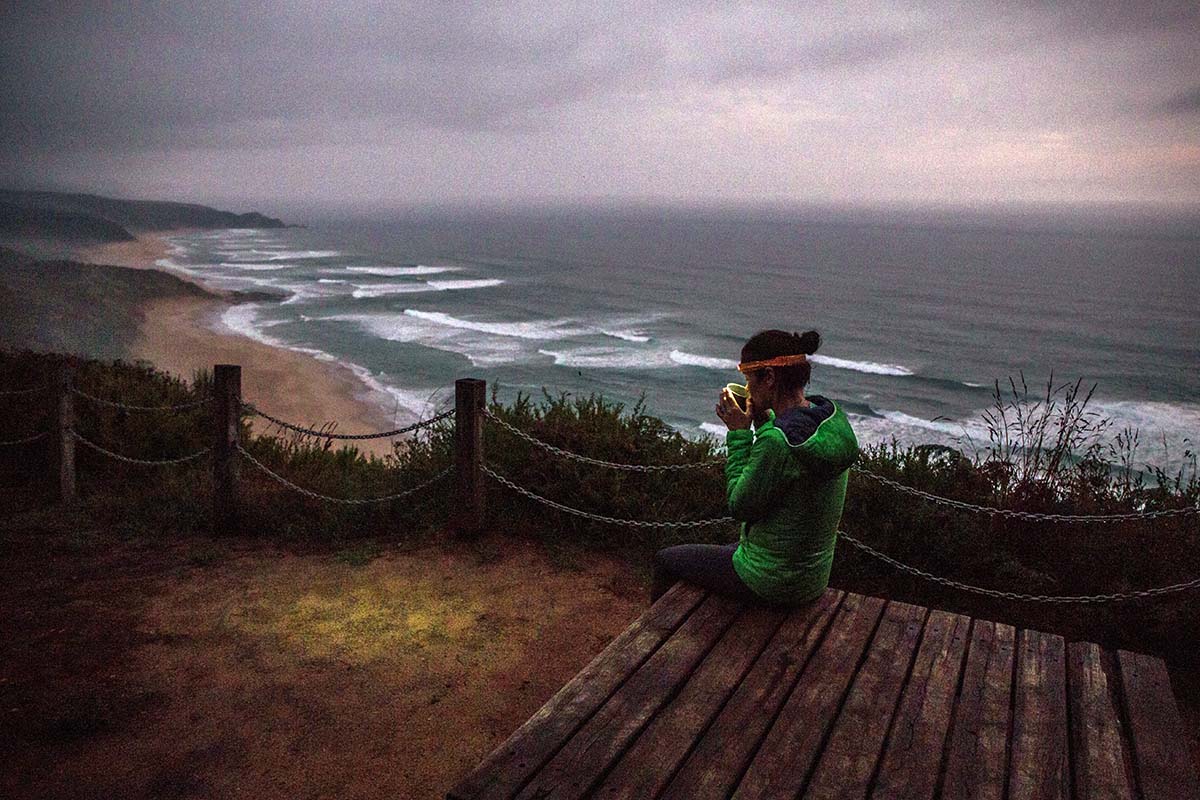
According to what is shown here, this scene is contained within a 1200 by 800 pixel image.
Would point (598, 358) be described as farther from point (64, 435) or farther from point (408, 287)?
point (408, 287)

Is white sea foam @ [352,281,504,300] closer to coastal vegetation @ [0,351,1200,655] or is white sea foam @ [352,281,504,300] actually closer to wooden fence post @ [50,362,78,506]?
coastal vegetation @ [0,351,1200,655]

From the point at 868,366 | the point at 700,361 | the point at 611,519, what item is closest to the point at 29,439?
the point at 611,519

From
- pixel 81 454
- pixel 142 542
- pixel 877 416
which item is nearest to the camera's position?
pixel 142 542

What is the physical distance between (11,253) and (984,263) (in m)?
98.7

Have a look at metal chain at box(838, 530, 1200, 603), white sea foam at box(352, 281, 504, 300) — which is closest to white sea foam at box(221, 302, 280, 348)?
white sea foam at box(352, 281, 504, 300)

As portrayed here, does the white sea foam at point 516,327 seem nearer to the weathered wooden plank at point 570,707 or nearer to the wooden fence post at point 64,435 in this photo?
the wooden fence post at point 64,435

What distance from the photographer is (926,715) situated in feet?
8.54

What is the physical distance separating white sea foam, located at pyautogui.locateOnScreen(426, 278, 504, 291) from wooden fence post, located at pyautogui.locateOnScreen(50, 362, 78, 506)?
Result: 53.3 m

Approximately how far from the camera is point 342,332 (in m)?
37.6

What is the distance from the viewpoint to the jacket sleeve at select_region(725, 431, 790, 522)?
118 inches

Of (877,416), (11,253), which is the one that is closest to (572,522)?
(877,416)

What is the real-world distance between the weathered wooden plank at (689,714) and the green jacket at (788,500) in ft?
0.65

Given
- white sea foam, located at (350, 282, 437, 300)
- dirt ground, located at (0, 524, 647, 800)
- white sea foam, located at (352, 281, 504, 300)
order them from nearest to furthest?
dirt ground, located at (0, 524, 647, 800) < white sea foam, located at (350, 282, 437, 300) < white sea foam, located at (352, 281, 504, 300)

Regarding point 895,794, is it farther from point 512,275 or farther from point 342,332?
point 512,275
